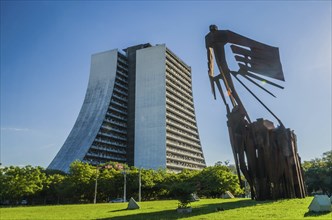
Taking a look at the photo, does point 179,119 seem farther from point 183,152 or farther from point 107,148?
point 107,148

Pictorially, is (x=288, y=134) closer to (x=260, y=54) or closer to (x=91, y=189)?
(x=260, y=54)

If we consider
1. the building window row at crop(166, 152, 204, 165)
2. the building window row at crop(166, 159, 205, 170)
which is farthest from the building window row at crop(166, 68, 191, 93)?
the building window row at crop(166, 159, 205, 170)

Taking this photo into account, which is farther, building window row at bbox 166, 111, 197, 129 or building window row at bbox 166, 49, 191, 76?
building window row at bbox 166, 49, 191, 76

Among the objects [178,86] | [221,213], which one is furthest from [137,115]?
[221,213]

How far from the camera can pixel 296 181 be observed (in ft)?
76.1

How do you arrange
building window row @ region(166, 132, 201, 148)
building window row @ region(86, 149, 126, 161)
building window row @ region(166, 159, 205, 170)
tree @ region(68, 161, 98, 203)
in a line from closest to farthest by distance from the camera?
tree @ region(68, 161, 98, 203), building window row @ region(86, 149, 126, 161), building window row @ region(166, 159, 205, 170), building window row @ region(166, 132, 201, 148)

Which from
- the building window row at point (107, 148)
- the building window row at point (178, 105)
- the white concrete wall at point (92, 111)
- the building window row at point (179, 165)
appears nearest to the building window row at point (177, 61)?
the building window row at point (178, 105)

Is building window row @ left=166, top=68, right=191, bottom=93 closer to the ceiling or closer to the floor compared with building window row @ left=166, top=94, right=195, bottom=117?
closer to the ceiling

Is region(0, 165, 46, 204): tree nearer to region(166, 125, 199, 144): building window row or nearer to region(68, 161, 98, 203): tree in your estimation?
region(68, 161, 98, 203): tree

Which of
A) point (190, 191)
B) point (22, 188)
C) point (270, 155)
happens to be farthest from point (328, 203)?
point (22, 188)

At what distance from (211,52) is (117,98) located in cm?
6838

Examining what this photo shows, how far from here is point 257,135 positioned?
2278cm

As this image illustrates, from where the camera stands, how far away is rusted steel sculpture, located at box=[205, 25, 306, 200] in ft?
72.6

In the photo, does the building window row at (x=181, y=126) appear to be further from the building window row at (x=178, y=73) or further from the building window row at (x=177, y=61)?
the building window row at (x=177, y=61)
